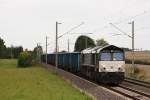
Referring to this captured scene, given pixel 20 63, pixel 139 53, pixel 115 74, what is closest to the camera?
pixel 115 74

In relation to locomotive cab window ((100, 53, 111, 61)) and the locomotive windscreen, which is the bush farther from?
locomotive cab window ((100, 53, 111, 61))

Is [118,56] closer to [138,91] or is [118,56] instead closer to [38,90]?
[138,91]

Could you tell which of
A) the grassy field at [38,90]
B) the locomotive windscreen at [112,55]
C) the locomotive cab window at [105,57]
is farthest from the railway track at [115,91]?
the locomotive windscreen at [112,55]

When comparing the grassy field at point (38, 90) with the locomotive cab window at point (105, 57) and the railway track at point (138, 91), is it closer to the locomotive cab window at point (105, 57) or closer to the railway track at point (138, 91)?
the railway track at point (138, 91)

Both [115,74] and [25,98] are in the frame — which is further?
[115,74]

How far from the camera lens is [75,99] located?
21.1 metres

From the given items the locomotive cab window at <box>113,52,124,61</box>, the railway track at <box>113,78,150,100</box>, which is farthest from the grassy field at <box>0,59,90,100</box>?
the locomotive cab window at <box>113,52,124,61</box>

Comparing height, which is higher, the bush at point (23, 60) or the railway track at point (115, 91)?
the bush at point (23, 60)

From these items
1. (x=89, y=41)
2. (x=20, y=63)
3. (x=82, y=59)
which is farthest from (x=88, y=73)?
(x=89, y=41)

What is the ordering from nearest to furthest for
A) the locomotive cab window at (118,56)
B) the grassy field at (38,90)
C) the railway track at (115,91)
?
the grassy field at (38,90) → the railway track at (115,91) → the locomotive cab window at (118,56)

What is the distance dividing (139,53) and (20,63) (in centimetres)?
4121

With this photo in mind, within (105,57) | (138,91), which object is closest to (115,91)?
(138,91)

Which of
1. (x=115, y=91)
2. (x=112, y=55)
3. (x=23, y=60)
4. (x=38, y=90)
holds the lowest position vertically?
Answer: (x=115, y=91)

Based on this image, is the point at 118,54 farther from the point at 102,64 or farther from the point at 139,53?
the point at 139,53
